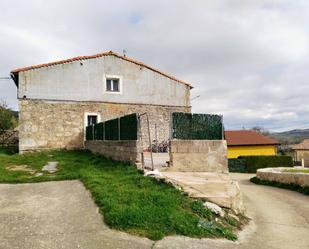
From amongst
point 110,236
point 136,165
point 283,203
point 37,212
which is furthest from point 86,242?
point 283,203

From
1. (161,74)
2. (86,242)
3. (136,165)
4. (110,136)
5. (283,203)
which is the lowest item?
(283,203)

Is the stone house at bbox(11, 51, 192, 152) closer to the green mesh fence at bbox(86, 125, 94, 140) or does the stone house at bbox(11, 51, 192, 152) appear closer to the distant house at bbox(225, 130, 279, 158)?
the green mesh fence at bbox(86, 125, 94, 140)

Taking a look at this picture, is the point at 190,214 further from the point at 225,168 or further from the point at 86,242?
the point at 225,168

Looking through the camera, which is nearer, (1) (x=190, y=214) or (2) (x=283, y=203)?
(1) (x=190, y=214)

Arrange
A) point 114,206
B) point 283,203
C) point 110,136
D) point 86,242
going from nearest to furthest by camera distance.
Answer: point 86,242
point 114,206
point 283,203
point 110,136

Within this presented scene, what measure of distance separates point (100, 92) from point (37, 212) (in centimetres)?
1474

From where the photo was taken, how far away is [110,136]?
1368 cm

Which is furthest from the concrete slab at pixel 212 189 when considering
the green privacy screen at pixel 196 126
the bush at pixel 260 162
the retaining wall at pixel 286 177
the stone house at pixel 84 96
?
the bush at pixel 260 162

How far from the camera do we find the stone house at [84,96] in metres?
18.5

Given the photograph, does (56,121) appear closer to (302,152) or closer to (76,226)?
(76,226)

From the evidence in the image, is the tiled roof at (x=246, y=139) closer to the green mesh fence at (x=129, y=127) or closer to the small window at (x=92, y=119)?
the small window at (x=92, y=119)

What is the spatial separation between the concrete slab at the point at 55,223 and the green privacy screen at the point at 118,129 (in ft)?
9.92

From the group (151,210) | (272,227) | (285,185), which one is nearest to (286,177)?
(285,185)

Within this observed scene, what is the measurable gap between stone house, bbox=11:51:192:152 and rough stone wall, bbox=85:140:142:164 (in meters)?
4.25
